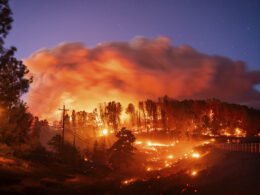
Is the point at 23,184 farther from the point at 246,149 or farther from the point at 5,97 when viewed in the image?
the point at 246,149

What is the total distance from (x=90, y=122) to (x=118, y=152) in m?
82.0

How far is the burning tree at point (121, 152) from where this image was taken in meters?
51.8

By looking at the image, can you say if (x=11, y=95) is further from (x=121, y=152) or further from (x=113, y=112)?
(x=113, y=112)

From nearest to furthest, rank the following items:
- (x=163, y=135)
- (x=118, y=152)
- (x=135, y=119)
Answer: (x=118, y=152) < (x=163, y=135) < (x=135, y=119)

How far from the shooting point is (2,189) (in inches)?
757

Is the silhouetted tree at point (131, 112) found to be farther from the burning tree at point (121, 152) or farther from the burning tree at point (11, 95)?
the burning tree at point (11, 95)

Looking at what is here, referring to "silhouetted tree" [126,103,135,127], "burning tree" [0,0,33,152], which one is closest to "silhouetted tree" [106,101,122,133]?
"silhouetted tree" [126,103,135,127]

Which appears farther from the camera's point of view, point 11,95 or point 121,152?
point 121,152

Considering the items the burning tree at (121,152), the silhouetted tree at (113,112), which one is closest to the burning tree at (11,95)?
the burning tree at (121,152)

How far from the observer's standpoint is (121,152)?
5269 cm

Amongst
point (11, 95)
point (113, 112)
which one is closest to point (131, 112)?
point (113, 112)

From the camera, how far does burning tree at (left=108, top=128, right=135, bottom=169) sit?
2039 inches

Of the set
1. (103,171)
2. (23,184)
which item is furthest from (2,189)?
(103,171)

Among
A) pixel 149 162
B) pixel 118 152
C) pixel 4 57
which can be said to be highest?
pixel 4 57
